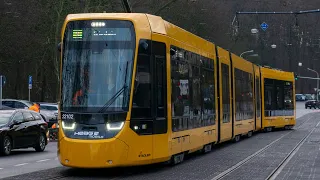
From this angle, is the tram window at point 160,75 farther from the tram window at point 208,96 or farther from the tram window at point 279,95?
the tram window at point 279,95

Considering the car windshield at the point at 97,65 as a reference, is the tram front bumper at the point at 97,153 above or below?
below

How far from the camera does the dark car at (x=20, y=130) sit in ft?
62.7

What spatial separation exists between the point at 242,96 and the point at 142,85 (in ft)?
41.6

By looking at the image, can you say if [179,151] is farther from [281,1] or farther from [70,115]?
[281,1]

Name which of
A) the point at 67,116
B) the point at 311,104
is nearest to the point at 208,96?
the point at 67,116

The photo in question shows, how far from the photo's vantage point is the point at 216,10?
54219mm

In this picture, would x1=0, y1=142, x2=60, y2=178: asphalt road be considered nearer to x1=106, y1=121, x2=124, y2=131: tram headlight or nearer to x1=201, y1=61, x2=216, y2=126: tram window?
x1=106, y1=121, x2=124, y2=131: tram headlight

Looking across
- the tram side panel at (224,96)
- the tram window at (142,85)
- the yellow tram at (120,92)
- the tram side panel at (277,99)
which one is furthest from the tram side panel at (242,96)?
the tram window at (142,85)

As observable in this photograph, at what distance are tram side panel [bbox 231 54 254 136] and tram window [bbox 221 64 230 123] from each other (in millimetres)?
1291

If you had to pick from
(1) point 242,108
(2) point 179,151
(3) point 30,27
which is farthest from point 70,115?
(3) point 30,27

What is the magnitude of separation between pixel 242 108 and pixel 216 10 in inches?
1200

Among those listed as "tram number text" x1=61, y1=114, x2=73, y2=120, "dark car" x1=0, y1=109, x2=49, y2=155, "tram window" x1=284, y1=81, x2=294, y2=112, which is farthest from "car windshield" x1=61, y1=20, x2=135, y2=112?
"tram window" x1=284, y1=81, x2=294, y2=112

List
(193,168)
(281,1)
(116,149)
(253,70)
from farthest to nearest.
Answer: (281,1), (253,70), (193,168), (116,149)

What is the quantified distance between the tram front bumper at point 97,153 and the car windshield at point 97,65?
2.36 feet
